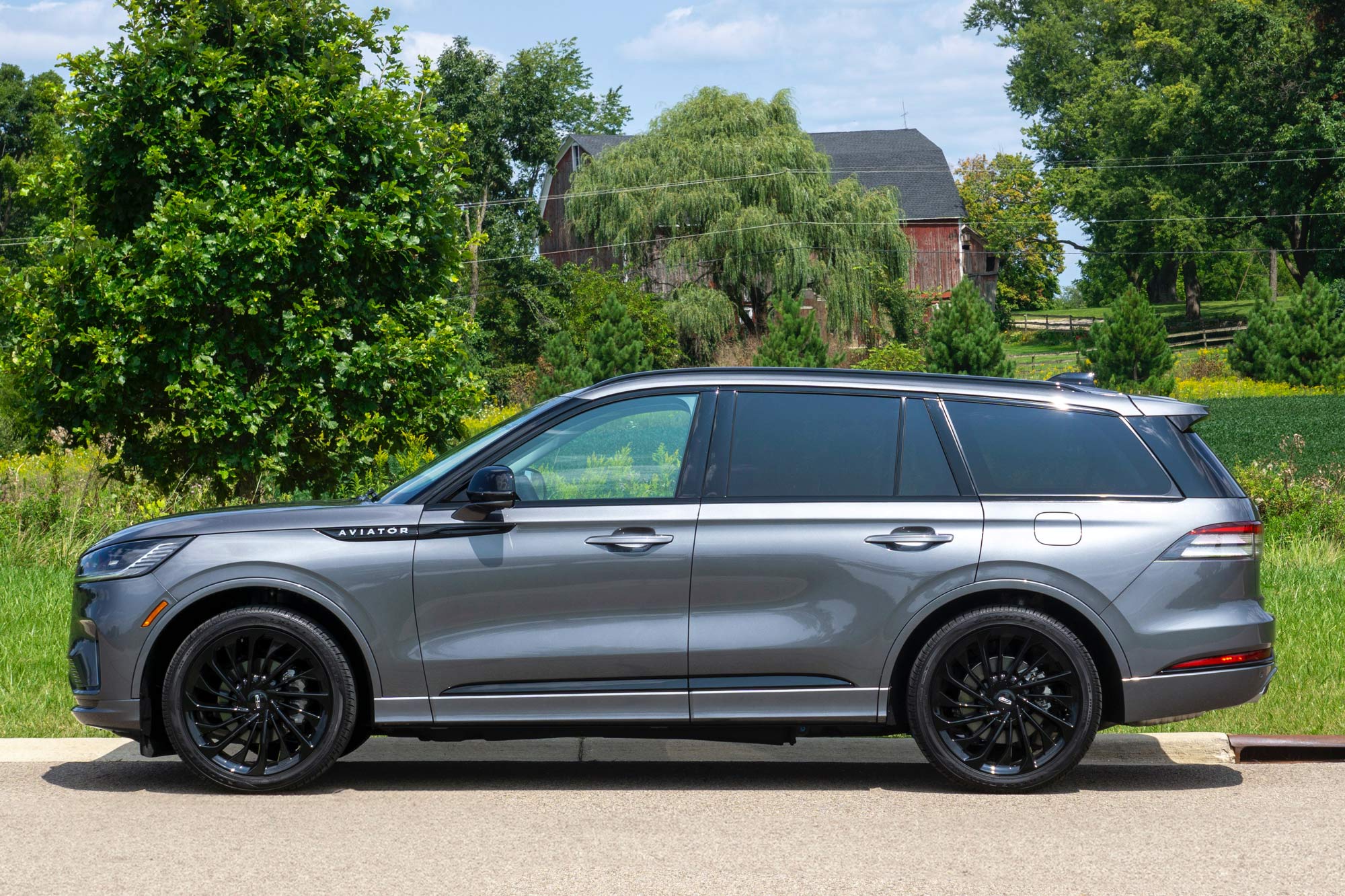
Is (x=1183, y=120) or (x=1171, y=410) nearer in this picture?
(x=1171, y=410)

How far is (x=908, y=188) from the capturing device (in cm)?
6881

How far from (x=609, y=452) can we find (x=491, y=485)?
0.64m

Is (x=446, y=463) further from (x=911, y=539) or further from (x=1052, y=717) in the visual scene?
(x=1052, y=717)

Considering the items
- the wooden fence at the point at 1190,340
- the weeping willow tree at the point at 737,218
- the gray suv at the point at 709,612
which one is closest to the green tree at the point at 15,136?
the weeping willow tree at the point at 737,218

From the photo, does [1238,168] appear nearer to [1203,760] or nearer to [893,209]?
[893,209]

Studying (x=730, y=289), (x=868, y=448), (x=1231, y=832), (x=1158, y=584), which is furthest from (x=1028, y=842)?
(x=730, y=289)

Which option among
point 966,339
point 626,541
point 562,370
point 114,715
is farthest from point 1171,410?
point 966,339

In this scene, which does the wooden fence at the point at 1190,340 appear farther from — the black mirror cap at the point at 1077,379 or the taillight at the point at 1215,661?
the taillight at the point at 1215,661

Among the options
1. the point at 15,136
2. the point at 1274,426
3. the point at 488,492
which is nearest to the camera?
the point at 488,492

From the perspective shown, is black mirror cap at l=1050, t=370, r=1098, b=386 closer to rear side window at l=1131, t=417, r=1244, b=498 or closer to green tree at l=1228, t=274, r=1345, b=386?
rear side window at l=1131, t=417, r=1244, b=498

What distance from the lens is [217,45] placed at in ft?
40.8

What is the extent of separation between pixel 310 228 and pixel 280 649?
20.7 ft

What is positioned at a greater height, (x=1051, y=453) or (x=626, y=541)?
(x=1051, y=453)

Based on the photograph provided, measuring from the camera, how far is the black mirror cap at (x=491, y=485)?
5.66 metres
